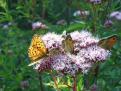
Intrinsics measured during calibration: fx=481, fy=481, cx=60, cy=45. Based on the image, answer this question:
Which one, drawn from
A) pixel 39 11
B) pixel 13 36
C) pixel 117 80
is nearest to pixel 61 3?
pixel 39 11

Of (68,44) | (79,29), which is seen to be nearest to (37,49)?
(68,44)

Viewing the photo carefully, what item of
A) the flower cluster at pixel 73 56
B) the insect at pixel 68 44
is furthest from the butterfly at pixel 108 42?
the insect at pixel 68 44

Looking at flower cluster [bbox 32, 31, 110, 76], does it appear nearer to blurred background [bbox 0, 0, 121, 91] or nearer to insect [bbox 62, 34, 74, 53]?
insect [bbox 62, 34, 74, 53]

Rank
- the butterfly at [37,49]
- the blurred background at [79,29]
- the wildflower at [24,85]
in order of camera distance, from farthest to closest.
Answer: the wildflower at [24,85] → the blurred background at [79,29] → the butterfly at [37,49]

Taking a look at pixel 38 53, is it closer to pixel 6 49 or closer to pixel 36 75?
pixel 36 75

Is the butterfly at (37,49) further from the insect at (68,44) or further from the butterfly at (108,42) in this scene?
the butterfly at (108,42)

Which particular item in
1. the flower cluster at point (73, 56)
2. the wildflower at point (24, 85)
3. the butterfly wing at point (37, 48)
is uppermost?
the butterfly wing at point (37, 48)

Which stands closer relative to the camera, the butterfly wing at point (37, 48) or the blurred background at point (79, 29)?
the butterfly wing at point (37, 48)
